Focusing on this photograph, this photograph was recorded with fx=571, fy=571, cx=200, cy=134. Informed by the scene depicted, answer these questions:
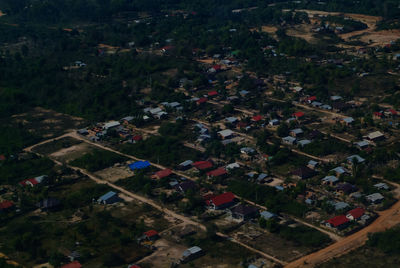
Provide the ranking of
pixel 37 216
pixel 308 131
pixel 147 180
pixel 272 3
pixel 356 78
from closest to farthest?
pixel 37 216
pixel 147 180
pixel 308 131
pixel 356 78
pixel 272 3

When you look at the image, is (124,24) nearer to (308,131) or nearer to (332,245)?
(308,131)

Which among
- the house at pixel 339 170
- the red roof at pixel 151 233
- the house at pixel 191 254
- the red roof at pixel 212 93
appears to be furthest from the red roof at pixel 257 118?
the house at pixel 191 254

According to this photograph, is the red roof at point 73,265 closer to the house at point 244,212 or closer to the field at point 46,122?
the house at point 244,212

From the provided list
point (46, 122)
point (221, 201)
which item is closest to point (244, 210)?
point (221, 201)

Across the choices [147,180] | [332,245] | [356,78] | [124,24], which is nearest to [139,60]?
[124,24]

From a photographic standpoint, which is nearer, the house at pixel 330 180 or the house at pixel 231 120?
the house at pixel 330 180
